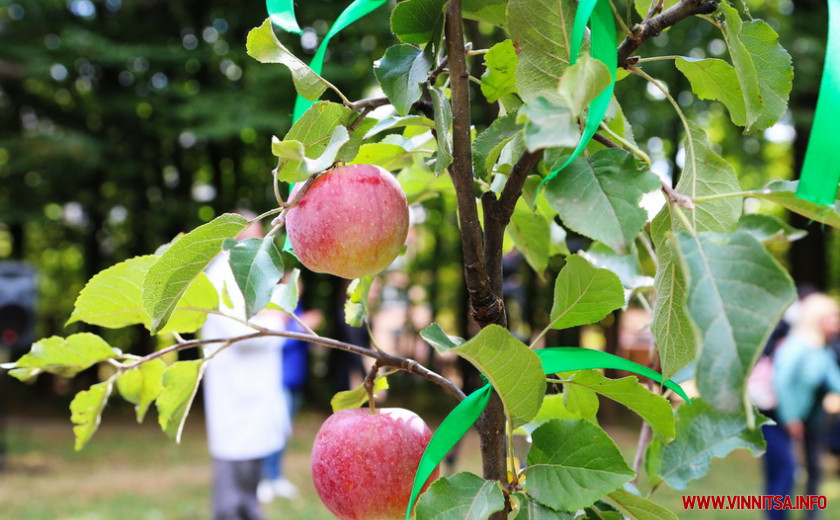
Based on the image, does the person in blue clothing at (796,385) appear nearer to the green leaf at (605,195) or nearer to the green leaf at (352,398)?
the green leaf at (352,398)

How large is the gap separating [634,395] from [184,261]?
1.07 ft

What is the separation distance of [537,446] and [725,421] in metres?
0.25

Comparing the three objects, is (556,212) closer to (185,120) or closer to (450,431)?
(450,431)

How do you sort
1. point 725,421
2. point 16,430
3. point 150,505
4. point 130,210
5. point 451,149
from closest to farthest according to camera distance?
1. point 451,149
2. point 725,421
3. point 150,505
4. point 16,430
5. point 130,210

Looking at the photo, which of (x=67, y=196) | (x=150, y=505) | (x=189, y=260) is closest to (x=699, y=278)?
(x=189, y=260)

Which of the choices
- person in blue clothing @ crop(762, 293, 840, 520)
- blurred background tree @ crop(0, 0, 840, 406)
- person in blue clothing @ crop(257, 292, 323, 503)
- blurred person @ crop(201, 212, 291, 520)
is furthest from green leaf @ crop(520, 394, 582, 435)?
blurred background tree @ crop(0, 0, 840, 406)

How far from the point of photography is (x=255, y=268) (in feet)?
1.42

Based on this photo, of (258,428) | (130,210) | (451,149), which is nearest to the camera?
(451,149)

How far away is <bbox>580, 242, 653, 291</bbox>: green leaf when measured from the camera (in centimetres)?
79

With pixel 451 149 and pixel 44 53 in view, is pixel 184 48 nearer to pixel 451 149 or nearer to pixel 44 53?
pixel 44 53

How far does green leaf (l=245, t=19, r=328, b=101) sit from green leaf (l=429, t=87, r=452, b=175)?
0.08m

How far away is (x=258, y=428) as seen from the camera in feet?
9.98

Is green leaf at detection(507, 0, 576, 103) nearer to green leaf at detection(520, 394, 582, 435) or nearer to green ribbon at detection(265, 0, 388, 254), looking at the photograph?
green ribbon at detection(265, 0, 388, 254)

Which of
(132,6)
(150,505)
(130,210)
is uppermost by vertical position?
(132,6)
